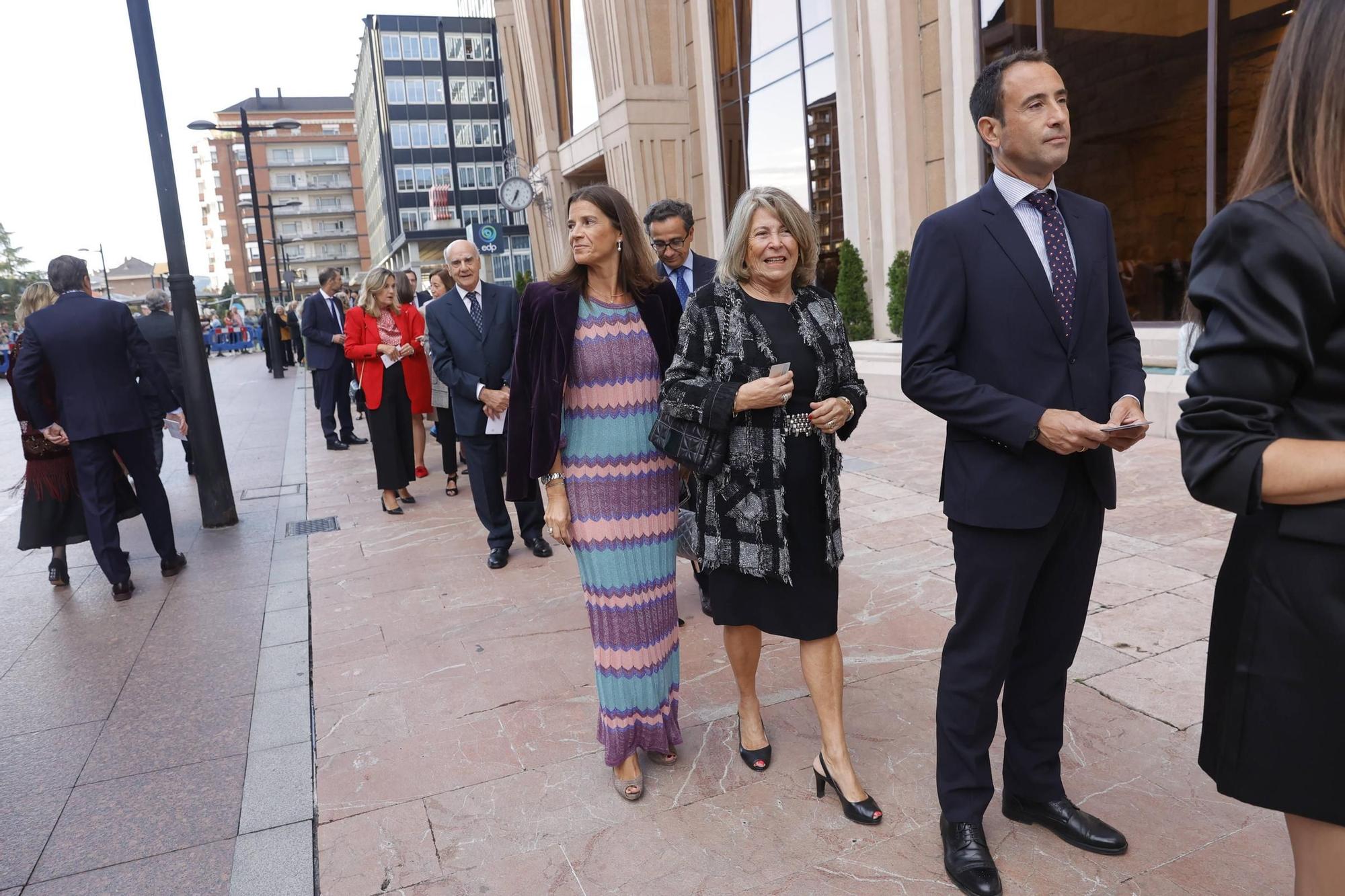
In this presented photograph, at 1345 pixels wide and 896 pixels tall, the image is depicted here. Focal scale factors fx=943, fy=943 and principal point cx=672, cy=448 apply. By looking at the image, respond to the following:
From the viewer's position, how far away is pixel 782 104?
17000mm

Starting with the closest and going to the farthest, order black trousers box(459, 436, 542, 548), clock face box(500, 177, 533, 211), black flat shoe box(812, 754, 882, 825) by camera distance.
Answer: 1. black flat shoe box(812, 754, 882, 825)
2. black trousers box(459, 436, 542, 548)
3. clock face box(500, 177, 533, 211)

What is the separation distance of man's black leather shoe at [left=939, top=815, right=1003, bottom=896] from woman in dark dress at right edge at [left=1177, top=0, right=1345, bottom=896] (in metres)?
1.07

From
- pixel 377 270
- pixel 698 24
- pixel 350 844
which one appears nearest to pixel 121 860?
pixel 350 844

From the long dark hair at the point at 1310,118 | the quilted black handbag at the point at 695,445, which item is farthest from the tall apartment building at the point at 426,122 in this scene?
the long dark hair at the point at 1310,118

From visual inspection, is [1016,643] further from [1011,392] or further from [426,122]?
[426,122]

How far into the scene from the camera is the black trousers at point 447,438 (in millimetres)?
8461

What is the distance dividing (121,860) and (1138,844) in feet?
10.3

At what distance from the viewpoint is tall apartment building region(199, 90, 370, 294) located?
11100 centimetres

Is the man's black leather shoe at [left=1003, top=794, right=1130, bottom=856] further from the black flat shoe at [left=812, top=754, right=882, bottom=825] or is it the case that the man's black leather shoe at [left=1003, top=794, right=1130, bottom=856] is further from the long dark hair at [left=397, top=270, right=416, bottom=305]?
the long dark hair at [left=397, top=270, right=416, bottom=305]

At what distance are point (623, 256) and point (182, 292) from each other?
5.69 metres

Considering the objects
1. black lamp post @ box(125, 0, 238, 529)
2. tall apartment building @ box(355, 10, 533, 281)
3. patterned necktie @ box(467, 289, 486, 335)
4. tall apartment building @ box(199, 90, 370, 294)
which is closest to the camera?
patterned necktie @ box(467, 289, 486, 335)

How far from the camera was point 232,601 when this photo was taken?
579 centimetres

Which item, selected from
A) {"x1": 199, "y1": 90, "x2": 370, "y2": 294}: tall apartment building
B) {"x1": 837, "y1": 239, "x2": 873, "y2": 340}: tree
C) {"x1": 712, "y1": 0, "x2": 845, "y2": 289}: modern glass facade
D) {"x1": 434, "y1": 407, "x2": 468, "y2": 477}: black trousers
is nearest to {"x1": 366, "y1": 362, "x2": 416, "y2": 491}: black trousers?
{"x1": 434, "y1": 407, "x2": 468, "y2": 477}: black trousers

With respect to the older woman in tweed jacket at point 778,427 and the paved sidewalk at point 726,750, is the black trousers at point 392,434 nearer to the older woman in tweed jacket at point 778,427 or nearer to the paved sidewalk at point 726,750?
the paved sidewalk at point 726,750
